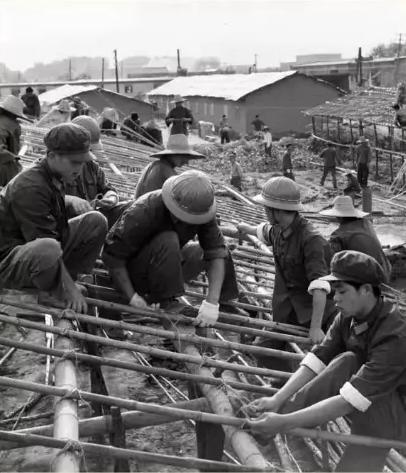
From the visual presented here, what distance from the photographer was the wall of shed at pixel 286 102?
103ft

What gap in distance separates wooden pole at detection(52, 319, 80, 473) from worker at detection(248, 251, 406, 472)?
0.78 meters

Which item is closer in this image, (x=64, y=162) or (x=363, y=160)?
(x=64, y=162)

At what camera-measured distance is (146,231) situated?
13.9ft

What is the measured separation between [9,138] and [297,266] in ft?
11.0

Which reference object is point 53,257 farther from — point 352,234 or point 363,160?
point 363,160

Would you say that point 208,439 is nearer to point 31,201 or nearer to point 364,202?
point 31,201

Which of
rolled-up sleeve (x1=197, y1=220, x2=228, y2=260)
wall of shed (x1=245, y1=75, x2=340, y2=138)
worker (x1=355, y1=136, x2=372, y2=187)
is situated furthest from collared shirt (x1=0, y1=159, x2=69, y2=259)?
wall of shed (x1=245, y1=75, x2=340, y2=138)

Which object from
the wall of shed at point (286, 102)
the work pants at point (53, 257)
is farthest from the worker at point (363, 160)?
the work pants at point (53, 257)

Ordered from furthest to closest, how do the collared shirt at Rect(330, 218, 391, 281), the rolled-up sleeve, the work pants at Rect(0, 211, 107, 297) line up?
1. the collared shirt at Rect(330, 218, 391, 281)
2. the rolled-up sleeve
3. the work pants at Rect(0, 211, 107, 297)

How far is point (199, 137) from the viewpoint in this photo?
3500 centimetres

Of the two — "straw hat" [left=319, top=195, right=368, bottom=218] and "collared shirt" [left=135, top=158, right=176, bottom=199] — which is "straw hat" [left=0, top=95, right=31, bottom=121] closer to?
"collared shirt" [left=135, top=158, right=176, bottom=199]

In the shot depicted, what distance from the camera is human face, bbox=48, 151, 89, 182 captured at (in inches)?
162

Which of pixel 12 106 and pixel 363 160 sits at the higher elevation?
pixel 12 106

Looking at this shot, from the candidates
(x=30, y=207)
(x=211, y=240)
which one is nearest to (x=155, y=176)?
(x=211, y=240)
